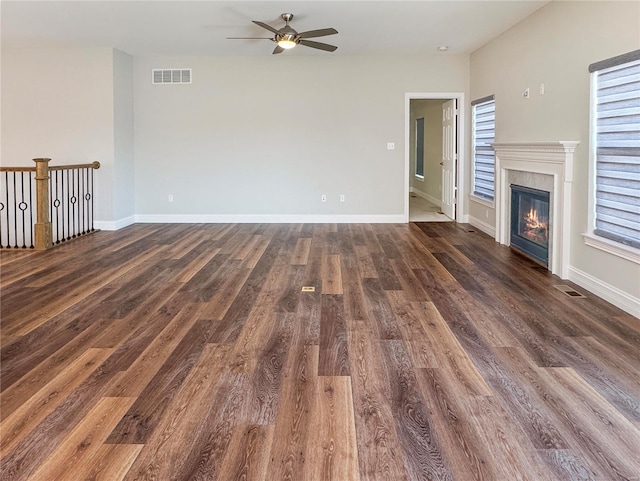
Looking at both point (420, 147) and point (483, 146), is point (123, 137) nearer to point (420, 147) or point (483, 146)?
point (483, 146)

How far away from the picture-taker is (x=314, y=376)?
275 centimetres

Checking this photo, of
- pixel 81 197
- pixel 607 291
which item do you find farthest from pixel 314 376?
pixel 81 197

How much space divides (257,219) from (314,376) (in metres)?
6.32

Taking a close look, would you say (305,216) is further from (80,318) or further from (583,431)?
(583,431)

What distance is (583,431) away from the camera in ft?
7.18

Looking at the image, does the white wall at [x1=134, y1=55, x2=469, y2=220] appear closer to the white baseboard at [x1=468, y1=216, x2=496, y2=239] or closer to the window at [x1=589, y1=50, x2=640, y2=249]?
the white baseboard at [x1=468, y1=216, x2=496, y2=239]

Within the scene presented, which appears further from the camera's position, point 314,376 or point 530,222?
point 530,222

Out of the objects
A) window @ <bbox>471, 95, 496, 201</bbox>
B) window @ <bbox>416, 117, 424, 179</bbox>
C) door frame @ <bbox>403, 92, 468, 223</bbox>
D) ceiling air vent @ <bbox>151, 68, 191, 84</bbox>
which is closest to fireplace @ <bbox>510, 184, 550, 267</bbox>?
window @ <bbox>471, 95, 496, 201</bbox>

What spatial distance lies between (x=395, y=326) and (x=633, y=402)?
1.46 m

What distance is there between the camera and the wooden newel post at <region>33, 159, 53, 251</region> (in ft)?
20.9

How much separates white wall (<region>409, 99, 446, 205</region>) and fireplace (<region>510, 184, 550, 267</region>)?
509 cm

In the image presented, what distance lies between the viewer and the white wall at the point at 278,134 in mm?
8523

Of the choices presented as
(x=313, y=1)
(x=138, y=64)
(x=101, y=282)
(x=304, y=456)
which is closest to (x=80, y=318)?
(x=101, y=282)

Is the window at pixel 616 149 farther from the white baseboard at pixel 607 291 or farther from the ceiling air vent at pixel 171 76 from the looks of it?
the ceiling air vent at pixel 171 76
